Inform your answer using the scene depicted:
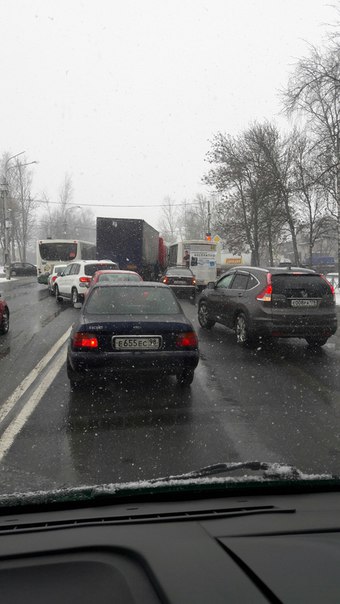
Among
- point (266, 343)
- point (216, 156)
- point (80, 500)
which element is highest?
point (216, 156)

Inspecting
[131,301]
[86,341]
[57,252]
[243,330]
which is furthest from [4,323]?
[57,252]

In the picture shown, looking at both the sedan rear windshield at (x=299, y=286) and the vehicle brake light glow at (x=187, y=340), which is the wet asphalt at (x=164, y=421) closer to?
the vehicle brake light glow at (x=187, y=340)

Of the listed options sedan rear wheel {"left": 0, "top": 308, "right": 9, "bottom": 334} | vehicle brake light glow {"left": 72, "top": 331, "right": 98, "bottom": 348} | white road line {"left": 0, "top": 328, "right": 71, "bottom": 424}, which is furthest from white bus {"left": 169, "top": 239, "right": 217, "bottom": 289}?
vehicle brake light glow {"left": 72, "top": 331, "right": 98, "bottom": 348}

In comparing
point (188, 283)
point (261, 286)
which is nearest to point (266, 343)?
point (261, 286)

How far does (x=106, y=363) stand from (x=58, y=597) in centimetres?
444

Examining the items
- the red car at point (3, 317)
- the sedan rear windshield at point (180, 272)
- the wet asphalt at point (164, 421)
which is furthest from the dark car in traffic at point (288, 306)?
the sedan rear windshield at point (180, 272)

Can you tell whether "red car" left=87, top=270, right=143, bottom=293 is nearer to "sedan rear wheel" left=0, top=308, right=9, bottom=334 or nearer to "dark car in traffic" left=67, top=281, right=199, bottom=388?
"sedan rear wheel" left=0, top=308, right=9, bottom=334

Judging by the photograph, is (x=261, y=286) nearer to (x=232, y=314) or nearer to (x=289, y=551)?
(x=232, y=314)

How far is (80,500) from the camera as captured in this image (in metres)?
2.07

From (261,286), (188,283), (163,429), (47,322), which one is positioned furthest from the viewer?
(188,283)

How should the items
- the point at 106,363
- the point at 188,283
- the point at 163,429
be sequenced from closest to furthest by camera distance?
the point at 163,429, the point at 106,363, the point at 188,283

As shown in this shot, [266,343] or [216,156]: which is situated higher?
[216,156]

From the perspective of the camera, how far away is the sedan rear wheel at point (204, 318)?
Answer: 40.2ft

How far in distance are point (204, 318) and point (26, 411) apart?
7436 millimetres
